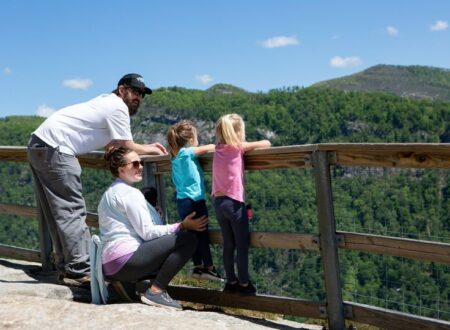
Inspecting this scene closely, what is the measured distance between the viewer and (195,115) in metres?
170

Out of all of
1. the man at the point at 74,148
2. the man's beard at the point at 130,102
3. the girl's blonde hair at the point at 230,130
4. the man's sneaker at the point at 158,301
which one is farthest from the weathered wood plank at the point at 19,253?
the girl's blonde hair at the point at 230,130

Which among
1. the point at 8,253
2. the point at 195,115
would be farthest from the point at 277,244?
the point at 195,115

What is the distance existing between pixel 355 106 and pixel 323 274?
510 feet

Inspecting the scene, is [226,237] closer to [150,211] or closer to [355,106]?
[150,211]

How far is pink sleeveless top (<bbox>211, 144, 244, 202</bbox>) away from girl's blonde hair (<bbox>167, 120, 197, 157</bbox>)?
1.25 ft

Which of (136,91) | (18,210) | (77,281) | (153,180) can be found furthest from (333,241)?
(18,210)

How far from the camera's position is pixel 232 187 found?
172 inches

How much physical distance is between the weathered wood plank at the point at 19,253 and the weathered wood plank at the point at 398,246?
3225 millimetres

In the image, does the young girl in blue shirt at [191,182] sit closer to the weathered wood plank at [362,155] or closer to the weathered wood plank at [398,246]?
the weathered wood plank at [362,155]

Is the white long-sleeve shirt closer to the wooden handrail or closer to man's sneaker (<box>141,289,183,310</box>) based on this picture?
man's sneaker (<box>141,289,183,310</box>)

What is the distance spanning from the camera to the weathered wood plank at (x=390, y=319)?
146 inches

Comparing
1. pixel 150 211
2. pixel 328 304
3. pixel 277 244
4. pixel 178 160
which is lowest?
pixel 328 304

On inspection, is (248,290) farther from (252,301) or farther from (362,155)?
(362,155)

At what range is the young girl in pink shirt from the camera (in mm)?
4379
